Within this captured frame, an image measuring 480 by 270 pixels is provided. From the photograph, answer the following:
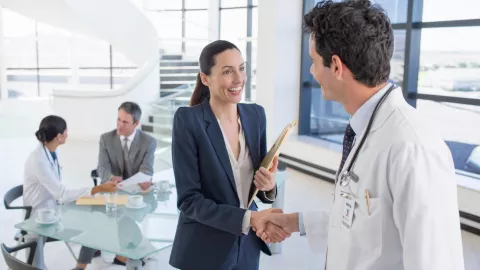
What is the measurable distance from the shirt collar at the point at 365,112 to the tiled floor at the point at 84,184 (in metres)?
2.49

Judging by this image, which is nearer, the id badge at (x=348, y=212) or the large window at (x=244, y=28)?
the id badge at (x=348, y=212)

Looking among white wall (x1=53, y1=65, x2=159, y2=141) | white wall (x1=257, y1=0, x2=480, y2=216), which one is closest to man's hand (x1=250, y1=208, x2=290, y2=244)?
white wall (x1=257, y1=0, x2=480, y2=216)

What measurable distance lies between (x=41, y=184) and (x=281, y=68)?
15.7ft

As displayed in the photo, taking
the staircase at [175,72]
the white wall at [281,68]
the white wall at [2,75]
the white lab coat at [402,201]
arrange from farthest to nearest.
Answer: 1. the white wall at [2,75]
2. the staircase at [175,72]
3. the white wall at [281,68]
4. the white lab coat at [402,201]

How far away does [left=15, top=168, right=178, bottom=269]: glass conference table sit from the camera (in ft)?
7.96

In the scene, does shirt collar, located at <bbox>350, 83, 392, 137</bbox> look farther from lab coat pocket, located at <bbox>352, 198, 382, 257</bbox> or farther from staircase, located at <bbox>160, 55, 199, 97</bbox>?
staircase, located at <bbox>160, 55, 199, 97</bbox>

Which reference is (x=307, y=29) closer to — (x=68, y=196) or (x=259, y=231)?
(x=259, y=231)

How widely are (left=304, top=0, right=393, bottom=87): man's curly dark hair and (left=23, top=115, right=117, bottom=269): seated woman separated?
244 centimetres

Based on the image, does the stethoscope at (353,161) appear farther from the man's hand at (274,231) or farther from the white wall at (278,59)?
the white wall at (278,59)

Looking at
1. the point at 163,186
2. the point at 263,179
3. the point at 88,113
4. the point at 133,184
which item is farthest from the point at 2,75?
the point at 263,179

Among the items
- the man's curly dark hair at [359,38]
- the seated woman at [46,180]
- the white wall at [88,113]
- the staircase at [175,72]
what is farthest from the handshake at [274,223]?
the staircase at [175,72]

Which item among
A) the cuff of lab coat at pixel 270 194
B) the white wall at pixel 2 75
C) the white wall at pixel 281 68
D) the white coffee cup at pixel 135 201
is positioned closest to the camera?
the cuff of lab coat at pixel 270 194

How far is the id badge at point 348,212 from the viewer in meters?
1.18

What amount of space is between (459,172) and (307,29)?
4.84 meters
